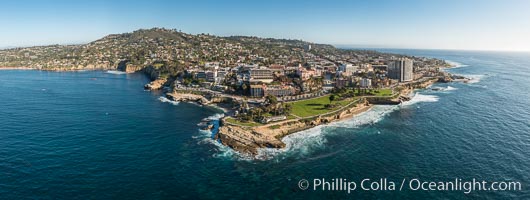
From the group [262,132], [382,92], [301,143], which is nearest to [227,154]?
[262,132]

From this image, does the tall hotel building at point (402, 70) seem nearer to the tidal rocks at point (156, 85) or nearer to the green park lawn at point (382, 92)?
the green park lawn at point (382, 92)

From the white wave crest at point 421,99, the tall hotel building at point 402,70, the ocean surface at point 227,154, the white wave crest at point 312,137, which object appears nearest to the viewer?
the ocean surface at point 227,154

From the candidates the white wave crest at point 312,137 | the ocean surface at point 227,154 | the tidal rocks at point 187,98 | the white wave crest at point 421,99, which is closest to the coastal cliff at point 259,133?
the white wave crest at point 312,137

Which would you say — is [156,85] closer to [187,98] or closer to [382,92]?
[187,98]

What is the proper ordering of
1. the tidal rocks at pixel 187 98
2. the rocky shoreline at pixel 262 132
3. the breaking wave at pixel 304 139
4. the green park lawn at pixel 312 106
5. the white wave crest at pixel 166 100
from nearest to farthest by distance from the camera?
the breaking wave at pixel 304 139
the rocky shoreline at pixel 262 132
the green park lawn at pixel 312 106
the white wave crest at pixel 166 100
the tidal rocks at pixel 187 98

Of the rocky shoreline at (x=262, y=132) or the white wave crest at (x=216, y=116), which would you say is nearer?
the rocky shoreline at (x=262, y=132)

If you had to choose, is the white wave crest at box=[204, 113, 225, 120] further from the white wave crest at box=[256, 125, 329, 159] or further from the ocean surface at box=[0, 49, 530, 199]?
the white wave crest at box=[256, 125, 329, 159]

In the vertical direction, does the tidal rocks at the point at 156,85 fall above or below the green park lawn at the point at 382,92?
above

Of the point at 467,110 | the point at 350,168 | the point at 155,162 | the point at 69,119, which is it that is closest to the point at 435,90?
the point at 467,110

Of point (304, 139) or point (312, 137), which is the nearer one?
point (304, 139)

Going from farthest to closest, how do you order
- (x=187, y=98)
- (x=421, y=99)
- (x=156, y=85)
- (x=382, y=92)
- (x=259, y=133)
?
(x=156, y=85), (x=382, y=92), (x=421, y=99), (x=187, y=98), (x=259, y=133)
